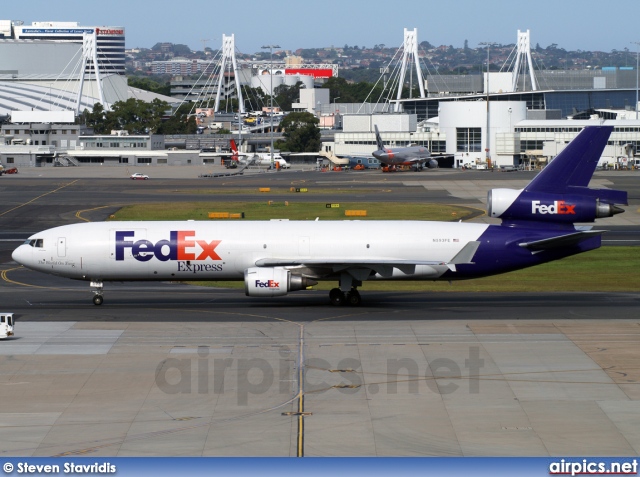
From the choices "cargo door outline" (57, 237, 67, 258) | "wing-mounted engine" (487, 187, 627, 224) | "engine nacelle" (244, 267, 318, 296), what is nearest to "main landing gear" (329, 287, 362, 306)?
Result: "engine nacelle" (244, 267, 318, 296)

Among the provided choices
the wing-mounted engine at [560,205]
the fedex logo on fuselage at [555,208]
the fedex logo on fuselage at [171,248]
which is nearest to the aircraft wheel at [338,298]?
the fedex logo on fuselage at [171,248]

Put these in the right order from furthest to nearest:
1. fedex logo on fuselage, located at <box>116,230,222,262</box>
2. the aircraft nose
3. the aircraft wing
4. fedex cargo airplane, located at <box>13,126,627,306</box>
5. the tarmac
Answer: the aircraft nose, fedex logo on fuselage, located at <box>116,230,222,262</box>, fedex cargo airplane, located at <box>13,126,627,306</box>, the aircraft wing, the tarmac

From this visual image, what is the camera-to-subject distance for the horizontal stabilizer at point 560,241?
1932 inches

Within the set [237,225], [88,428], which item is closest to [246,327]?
[237,225]

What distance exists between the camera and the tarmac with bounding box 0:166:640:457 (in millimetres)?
28688

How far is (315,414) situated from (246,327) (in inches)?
580

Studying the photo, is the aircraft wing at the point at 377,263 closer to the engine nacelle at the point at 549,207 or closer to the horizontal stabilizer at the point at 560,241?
→ the horizontal stabilizer at the point at 560,241

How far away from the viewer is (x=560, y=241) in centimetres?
4941

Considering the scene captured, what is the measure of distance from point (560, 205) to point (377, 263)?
1049 centimetres

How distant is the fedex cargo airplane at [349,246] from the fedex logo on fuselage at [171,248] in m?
0.05

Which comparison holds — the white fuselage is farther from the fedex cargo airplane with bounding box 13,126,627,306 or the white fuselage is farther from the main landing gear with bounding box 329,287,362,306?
→ the main landing gear with bounding box 329,287,362,306

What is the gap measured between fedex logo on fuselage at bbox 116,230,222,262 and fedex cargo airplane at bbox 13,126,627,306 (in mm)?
52

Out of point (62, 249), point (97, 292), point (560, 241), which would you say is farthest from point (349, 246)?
point (62, 249)

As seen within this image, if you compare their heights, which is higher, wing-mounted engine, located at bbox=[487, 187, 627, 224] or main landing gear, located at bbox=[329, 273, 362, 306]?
wing-mounted engine, located at bbox=[487, 187, 627, 224]
